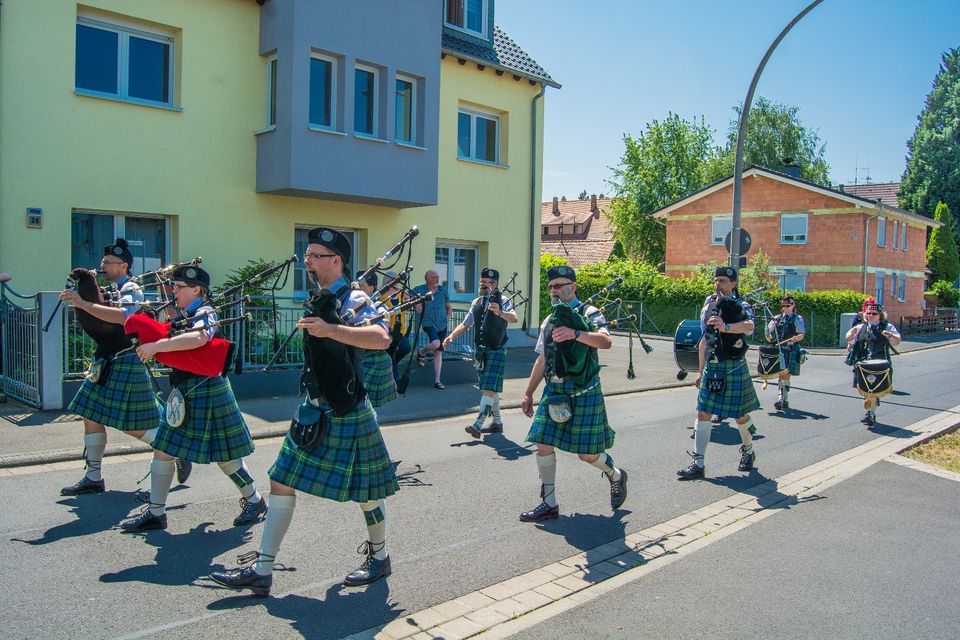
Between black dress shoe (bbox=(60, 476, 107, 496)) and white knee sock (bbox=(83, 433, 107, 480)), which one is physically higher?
white knee sock (bbox=(83, 433, 107, 480))

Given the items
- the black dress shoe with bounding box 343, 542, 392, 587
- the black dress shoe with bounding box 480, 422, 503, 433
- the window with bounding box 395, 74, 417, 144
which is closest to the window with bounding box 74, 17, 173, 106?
the window with bounding box 395, 74, 417, 144

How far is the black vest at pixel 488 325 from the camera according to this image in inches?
352

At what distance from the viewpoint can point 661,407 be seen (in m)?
12.1

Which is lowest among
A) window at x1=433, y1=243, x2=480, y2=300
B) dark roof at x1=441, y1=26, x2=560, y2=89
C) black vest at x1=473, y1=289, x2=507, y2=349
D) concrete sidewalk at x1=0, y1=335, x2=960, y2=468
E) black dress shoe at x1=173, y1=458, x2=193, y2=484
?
concrete sidewalk at x1=0, y1=335, x2=960, y2=468

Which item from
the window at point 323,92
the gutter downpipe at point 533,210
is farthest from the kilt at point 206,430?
the gutter downpipe at point 533,210

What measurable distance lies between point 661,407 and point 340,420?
8549mm

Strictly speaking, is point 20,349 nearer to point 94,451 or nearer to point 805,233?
point 94,451

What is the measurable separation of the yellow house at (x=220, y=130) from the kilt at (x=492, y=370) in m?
5.98

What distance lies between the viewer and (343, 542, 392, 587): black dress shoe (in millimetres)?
4480

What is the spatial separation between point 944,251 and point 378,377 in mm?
49431

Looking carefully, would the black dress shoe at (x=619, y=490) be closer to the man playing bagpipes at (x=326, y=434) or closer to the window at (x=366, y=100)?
the man playing bagpipes at (x=326, y=434)

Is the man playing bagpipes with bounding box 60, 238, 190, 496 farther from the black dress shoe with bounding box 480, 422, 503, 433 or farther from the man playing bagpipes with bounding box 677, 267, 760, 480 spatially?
the man playing bagpipes with bounding box 677, 267, 760, 480

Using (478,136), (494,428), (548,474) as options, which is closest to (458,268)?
(478,136)

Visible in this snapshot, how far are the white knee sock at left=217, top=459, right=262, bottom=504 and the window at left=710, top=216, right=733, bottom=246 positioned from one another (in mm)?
34696
